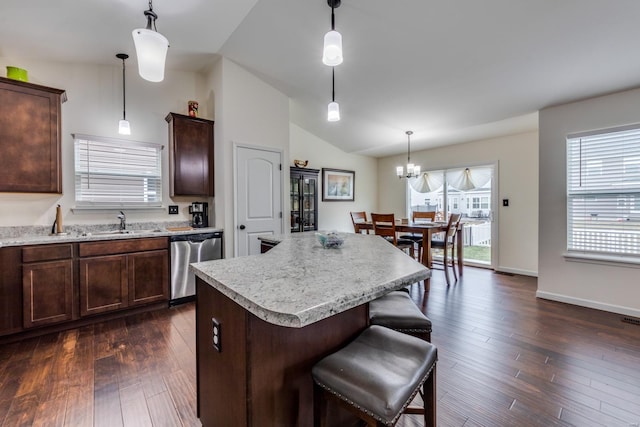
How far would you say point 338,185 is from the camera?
229 inches

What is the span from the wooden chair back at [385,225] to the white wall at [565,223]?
179 centimetres

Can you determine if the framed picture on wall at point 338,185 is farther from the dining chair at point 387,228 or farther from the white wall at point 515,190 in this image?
the white wall at point 515,190

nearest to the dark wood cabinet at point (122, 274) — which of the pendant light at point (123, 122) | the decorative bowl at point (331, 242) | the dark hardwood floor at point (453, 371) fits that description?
the dark hardwood floor at point (453, 371)

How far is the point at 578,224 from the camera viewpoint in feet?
10.7

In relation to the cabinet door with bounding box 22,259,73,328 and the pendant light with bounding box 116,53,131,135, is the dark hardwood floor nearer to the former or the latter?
the cabinet door with bounding box 22,259,73,328

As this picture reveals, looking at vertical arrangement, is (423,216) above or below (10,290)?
above

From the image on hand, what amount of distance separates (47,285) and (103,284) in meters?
0.42

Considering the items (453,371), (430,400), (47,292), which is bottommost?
(453,371)

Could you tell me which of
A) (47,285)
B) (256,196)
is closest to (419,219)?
(256,196)

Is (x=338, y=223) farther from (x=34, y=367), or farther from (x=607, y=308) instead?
(x=34, y=367)

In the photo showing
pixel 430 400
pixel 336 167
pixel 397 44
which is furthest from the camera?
pixel 336 167

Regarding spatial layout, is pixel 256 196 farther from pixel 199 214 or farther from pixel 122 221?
pixel 122 221

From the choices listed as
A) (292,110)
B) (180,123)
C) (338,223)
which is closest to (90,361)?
(180,123)

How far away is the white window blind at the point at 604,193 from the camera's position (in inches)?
116
